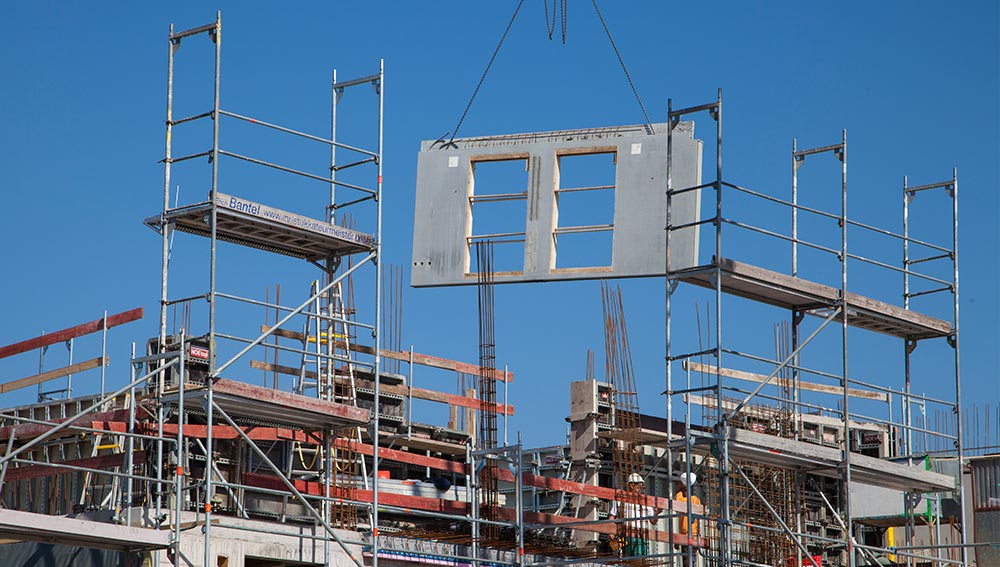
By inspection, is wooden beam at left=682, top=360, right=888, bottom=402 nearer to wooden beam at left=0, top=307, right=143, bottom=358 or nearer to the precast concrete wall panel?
the precast concrete wall panel

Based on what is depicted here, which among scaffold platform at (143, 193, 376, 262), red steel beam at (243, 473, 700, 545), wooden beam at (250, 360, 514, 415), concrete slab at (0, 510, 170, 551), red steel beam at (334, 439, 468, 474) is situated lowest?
concrete slab at (0, 510, 170, 551)

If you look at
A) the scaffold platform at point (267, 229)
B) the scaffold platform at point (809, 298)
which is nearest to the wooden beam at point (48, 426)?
the scaffold platform at point (267, 229)

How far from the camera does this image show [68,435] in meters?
28.2

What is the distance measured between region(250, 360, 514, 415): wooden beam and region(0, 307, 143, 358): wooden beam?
9.79 feet

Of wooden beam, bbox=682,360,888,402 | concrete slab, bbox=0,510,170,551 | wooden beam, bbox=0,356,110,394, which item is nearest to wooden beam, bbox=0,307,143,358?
wooden beam, bbox=0,356,110,394

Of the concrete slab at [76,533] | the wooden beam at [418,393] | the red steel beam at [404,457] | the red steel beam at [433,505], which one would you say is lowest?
the concrete slab at [76,533]

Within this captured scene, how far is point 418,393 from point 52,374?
777cm

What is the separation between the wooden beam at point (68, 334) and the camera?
28.1 metres

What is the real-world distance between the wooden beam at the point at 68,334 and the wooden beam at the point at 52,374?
1.76ft

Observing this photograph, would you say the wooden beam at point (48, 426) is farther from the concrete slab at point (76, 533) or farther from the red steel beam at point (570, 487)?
the red steel beam at point (570, 487)

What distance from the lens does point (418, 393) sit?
3419 centimetres

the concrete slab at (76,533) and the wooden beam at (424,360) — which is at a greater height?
the wooden beam at (424,360)

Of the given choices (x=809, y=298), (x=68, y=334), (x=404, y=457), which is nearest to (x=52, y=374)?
(x=68, y=334)

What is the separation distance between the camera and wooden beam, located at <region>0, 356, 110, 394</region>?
2914 centimetres
